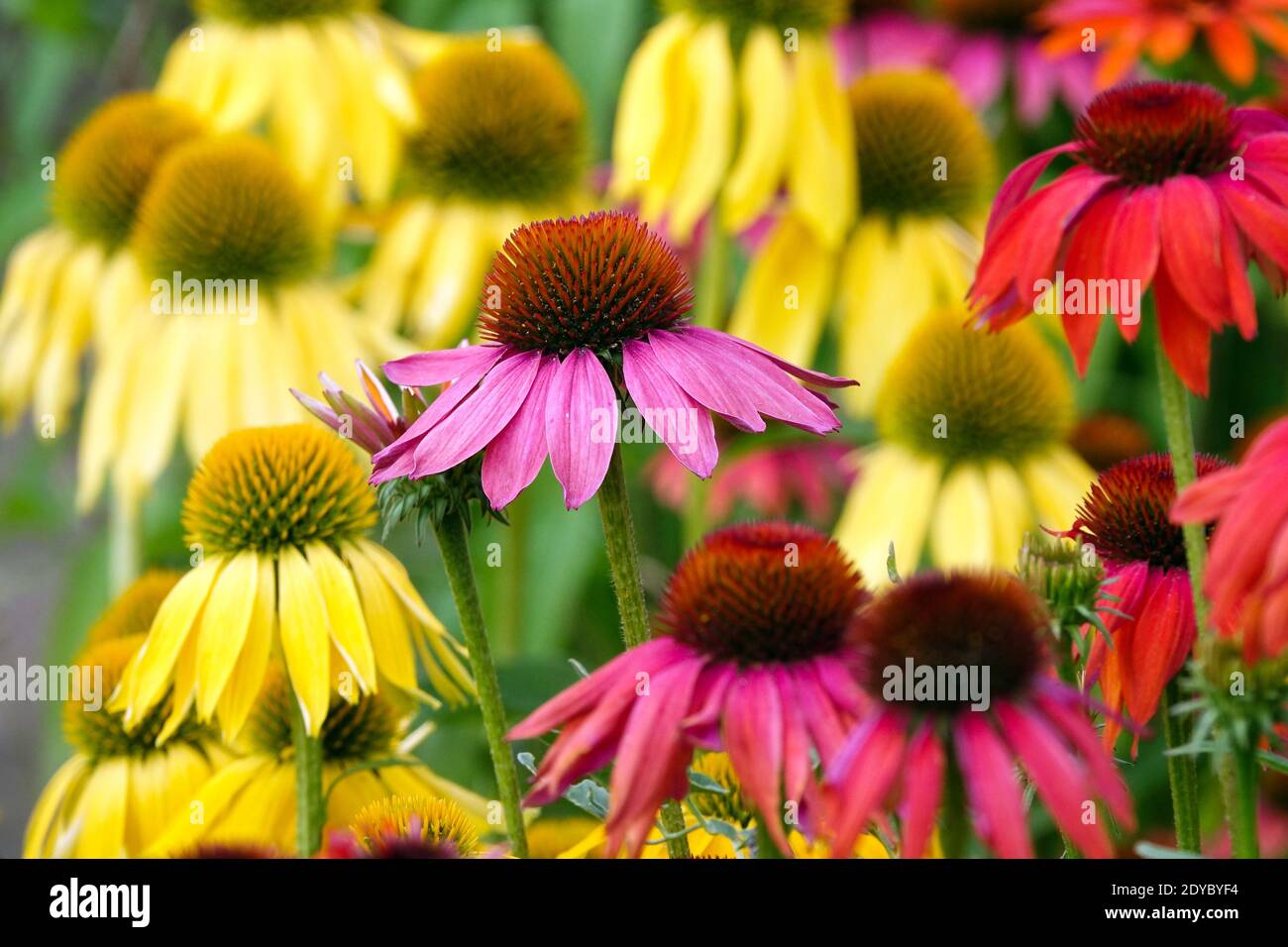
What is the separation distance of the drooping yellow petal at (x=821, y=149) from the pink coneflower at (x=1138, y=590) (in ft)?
2.36

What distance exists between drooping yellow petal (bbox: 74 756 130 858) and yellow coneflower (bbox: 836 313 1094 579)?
1.85 feet

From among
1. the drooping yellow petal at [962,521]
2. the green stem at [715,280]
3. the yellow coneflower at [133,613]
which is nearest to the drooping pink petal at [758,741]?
the yellow coneflower at [133,613]

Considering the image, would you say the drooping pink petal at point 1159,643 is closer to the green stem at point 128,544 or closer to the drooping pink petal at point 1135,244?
the drooping pink petal at point 1135,244

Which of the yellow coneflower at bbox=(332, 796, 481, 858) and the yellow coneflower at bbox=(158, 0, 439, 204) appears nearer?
the yellow coneflower at bbox=(332, 796, 481, 858)

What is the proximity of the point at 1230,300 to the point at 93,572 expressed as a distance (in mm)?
1674

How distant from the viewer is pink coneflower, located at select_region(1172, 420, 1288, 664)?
0.40 meters

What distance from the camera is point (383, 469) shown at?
0.57m

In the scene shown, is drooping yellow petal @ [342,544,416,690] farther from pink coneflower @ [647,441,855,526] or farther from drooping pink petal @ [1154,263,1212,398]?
pink coneflower @ [647,441,855,526]

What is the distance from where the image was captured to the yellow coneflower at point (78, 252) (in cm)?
137

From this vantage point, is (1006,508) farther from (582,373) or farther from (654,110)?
(582,373)

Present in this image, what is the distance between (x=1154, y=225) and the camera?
0.59 meters

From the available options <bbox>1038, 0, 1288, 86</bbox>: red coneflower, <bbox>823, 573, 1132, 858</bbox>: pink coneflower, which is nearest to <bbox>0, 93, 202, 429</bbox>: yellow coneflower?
<bbox>1038, 0, 1288, 86</bbox>: red coneflower

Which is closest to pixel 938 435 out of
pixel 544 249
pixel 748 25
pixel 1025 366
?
pixel 1025 366

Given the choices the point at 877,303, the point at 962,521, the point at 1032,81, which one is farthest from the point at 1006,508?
the point at 1032,81
